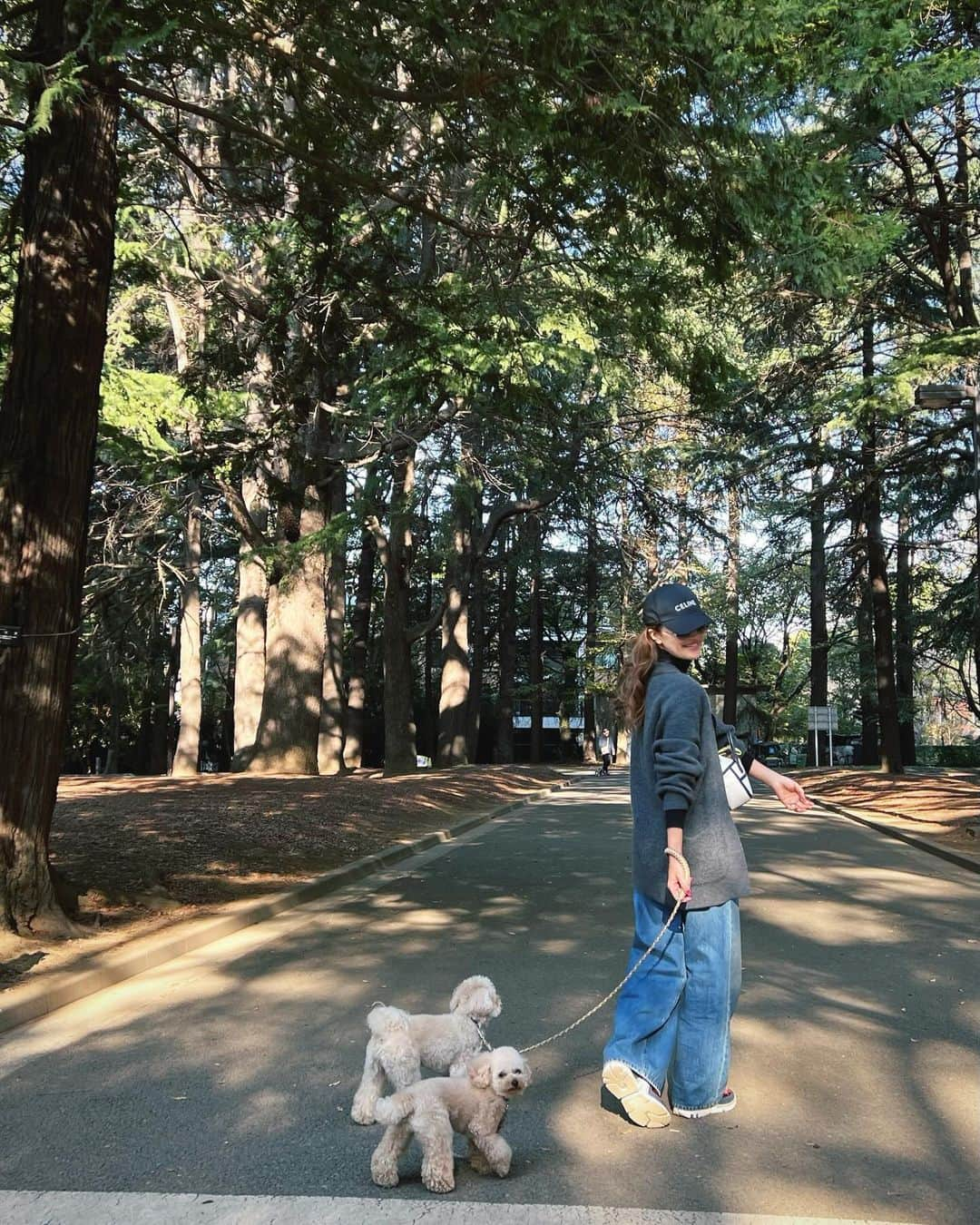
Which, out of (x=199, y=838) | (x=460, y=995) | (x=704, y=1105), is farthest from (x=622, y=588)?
(x=460, y=995)

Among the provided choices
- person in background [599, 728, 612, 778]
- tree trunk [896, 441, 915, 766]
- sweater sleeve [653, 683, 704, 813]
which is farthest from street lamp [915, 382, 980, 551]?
person in background [599, 728, 612, 778]

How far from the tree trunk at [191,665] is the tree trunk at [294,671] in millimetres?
6078

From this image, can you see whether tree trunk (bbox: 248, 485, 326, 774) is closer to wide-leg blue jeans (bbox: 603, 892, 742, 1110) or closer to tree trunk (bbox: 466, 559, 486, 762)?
tree trunk (bbox: 466, 559, 486, 762)

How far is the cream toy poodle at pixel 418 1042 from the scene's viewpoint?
3.86 meters

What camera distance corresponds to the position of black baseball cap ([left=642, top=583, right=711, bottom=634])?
4488 millimetres

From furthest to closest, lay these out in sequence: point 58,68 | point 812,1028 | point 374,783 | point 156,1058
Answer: point 374,783
point 58,68
point 812,1028
point 156,1058

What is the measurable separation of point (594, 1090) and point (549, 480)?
20.0 metres

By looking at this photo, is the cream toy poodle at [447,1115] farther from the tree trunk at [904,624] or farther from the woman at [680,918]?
the tree trunk at [904,624]

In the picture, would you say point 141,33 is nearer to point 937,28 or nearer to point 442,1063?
point 442,1063

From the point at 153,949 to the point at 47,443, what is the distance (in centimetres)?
363

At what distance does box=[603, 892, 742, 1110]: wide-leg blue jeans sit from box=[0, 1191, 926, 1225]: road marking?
79cm

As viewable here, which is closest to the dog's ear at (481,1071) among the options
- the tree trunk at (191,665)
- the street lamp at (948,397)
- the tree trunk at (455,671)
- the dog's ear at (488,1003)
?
the dog's ear at (488,1003)

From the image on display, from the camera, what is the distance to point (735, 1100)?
4.64 meters

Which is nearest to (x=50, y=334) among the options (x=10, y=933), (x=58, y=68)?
(x=58, y=68)
